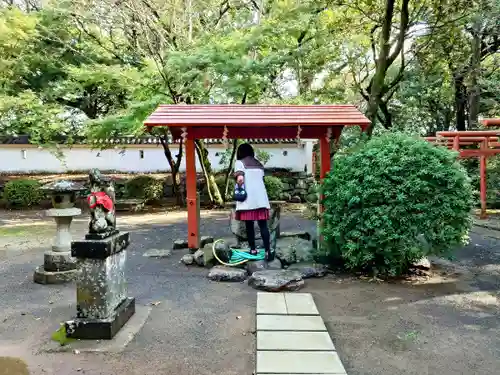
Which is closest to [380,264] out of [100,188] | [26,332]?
[100,188]

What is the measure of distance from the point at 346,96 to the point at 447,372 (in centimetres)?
1379

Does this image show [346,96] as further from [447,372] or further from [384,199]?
[447,372]

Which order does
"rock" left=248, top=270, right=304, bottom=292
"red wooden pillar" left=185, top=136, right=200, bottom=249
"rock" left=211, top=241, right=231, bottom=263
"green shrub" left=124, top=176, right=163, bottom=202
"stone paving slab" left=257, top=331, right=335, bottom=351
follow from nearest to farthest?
"stone paving slab" left=257, top=331, right=335, bottom=351
"rock" left=248, top=270, right=304, bottom=292
"rock" left=211, top=241, right=231, bottom=263
"red wooden pillar" left=185, top=136, right=200, bottom=249
"green shrub" left=124, top=176, right=163, bottom=202

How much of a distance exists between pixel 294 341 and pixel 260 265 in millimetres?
2530

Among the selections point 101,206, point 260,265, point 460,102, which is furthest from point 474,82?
point 101,206

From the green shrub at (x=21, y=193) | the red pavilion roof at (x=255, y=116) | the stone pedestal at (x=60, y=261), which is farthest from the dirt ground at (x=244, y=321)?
the green shrub at (x=21, y=193)

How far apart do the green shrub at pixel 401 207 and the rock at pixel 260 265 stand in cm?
98

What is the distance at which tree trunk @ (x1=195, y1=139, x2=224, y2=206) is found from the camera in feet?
44.4

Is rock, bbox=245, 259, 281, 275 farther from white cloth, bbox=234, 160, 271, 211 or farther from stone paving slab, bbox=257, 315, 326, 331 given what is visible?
stone paving slab, bbox=257, 315, 326, 331

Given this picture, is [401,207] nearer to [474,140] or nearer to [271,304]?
[271,304]

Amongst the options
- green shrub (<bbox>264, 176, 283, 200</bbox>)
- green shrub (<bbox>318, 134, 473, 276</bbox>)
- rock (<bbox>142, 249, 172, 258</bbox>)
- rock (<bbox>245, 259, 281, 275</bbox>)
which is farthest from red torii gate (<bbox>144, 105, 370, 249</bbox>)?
green shrub (<bbox>264, 176, 283, 200</bbox>)

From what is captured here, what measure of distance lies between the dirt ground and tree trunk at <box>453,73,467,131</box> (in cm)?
1054

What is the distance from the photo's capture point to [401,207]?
18.0ft

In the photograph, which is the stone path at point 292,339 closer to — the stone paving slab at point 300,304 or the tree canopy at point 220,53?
the stone paving slab at point 300,304
